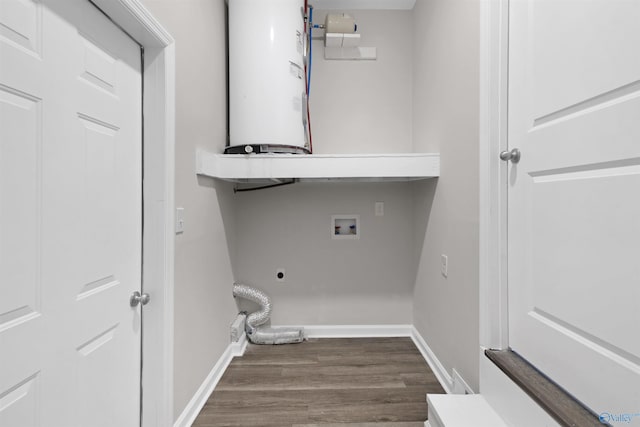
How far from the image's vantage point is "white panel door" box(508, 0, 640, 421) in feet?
2.70

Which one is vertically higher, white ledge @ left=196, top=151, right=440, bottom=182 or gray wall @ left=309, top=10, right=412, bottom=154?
gray wall @ left=309, top=10, right=412, bottom=154

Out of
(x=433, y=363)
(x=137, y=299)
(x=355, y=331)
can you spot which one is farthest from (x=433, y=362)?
(x=137, y=299)

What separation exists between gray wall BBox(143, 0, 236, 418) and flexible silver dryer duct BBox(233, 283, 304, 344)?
8.3 inches

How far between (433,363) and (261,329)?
1351 mm

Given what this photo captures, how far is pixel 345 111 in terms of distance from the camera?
8.58 ft

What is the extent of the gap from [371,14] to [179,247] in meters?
2.49

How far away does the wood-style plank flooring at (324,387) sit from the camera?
1.57 meters

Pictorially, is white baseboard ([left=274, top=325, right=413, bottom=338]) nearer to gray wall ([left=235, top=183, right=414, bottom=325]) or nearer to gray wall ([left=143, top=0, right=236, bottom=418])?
gray wall ([left=235, top=183, right=414, bottom=325])

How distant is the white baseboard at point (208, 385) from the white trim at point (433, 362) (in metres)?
1.39

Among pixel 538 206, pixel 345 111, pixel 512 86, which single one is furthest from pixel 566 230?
pixel 345 111

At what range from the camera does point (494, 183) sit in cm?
134

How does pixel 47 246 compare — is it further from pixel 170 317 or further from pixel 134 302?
pixel 170 317

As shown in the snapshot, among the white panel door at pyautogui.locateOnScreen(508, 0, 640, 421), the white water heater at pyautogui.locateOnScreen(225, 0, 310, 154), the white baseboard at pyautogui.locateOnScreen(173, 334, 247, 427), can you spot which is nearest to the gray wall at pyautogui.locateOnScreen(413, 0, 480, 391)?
the white panel door at pyautogui.locateOnScreen(508, 0, 640, 421)

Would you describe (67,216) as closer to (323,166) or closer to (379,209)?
(323,166)
